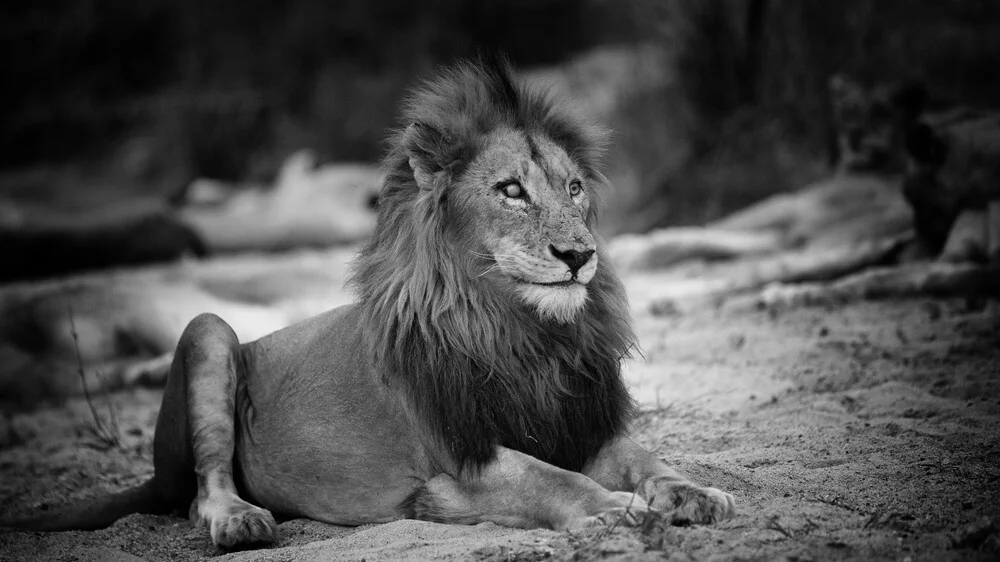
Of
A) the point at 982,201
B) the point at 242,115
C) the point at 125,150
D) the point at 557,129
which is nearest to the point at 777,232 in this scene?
the point at 982,201

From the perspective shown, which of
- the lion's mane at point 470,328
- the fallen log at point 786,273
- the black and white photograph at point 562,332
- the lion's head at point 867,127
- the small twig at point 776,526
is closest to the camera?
the small twig at point 776,526

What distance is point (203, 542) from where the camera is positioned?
346 cm

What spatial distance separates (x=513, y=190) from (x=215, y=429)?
1.42m

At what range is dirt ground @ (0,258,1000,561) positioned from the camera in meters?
2.70

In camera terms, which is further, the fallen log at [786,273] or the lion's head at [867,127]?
the lion's head at [867,127]

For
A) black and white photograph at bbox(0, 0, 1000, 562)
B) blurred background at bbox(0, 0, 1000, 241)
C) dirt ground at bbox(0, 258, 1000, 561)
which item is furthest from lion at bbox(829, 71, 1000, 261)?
blurred background at bbox(0, 0, 1000, 241)

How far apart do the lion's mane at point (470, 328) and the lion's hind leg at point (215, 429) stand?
65cm

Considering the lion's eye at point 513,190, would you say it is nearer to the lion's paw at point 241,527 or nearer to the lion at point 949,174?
the lion's paw at point 241,527

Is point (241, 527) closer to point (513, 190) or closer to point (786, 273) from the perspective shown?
point (513, 190)

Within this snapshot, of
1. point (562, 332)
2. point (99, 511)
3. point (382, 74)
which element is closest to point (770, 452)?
point (562, 332)

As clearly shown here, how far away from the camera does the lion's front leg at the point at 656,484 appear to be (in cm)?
287

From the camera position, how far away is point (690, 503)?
2.89 meters

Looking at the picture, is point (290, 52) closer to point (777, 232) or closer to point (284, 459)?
point (777, 232)

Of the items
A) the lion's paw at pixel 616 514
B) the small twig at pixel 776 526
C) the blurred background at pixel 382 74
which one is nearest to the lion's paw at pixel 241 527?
the lion's paw at pixel 616 514
